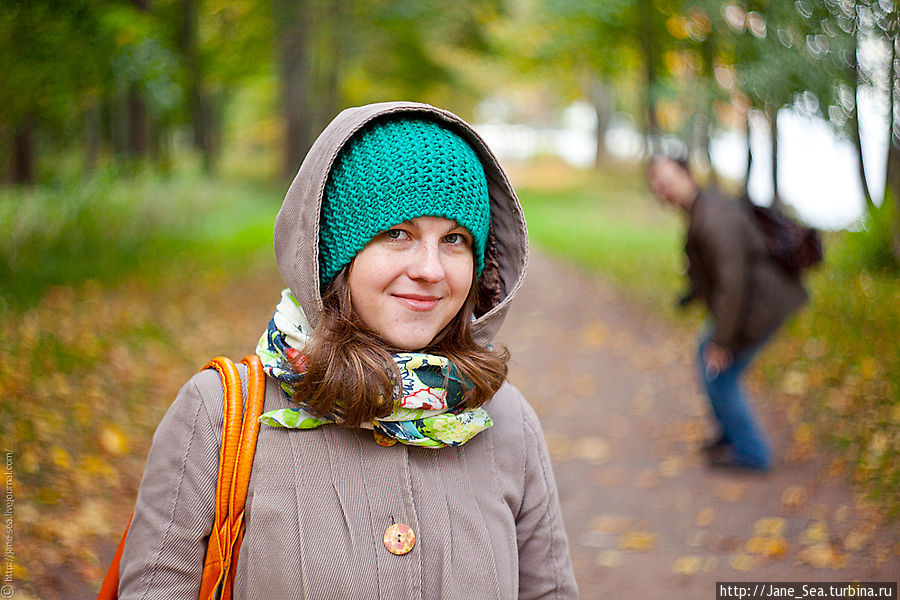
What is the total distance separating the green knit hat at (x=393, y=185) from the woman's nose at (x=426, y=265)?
0.08m

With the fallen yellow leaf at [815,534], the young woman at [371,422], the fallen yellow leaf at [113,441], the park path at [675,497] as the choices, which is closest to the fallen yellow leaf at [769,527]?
the park path at [675,497]

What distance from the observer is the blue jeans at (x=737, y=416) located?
586 centimetres

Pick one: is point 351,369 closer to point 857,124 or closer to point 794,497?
point 794,497

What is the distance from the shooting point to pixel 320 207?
5.97ft

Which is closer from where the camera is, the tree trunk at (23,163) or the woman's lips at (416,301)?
the woman's lips at (416,301)

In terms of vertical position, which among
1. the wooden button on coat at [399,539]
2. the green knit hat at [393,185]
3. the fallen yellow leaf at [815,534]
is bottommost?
the fallen yellow leaf at [815,534]

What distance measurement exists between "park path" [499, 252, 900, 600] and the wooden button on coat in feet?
2.83

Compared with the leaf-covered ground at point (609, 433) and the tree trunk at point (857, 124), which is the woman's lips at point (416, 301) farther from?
the tree trunk at point (857, 124)

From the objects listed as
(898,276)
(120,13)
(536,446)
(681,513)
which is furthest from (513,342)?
(536,446)

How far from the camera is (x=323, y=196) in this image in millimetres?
1874

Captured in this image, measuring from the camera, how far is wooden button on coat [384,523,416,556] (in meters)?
1.75

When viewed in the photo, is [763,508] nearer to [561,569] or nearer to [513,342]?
[561,569]

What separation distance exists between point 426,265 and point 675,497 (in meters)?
4.47

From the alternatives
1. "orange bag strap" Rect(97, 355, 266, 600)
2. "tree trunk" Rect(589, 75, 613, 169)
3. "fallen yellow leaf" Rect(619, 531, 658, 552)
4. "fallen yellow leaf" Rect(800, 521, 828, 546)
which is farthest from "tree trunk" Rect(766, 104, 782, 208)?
"tree trunk" Rect(589, 75, 613, 169)
